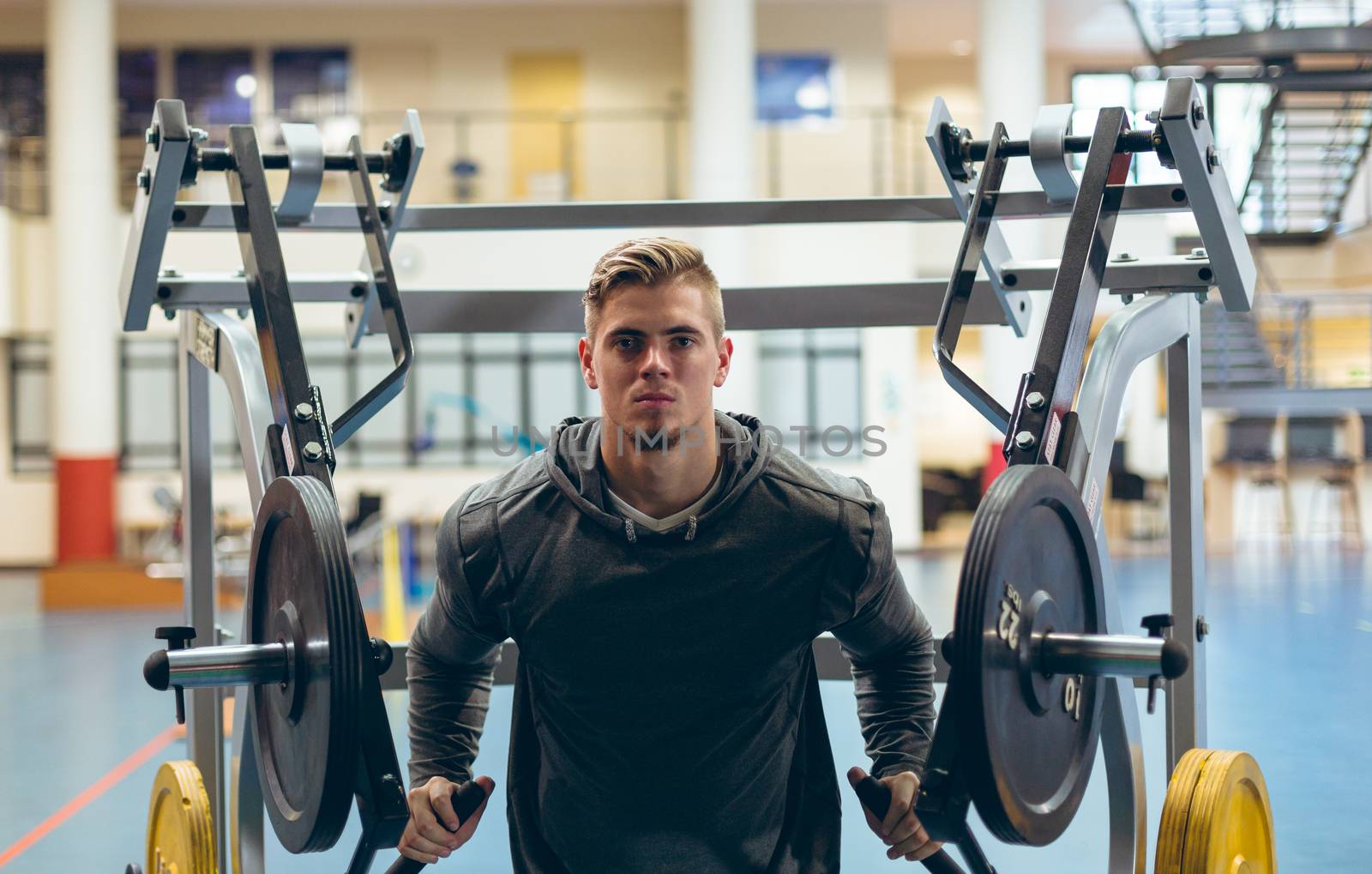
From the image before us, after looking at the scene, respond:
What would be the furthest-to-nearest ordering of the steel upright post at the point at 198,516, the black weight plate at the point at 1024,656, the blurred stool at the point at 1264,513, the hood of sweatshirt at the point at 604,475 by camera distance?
the blurred stool at the point at 1264,513 < the steel upright post at the point at 198,516 < the hood of sweatshirt at the point at 604,475 < the black weight plate at the point at 1024,656

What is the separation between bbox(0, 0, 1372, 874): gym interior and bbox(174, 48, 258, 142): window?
1.7 inches

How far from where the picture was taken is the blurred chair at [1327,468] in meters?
12.7

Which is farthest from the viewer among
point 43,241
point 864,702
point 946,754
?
point 43,241

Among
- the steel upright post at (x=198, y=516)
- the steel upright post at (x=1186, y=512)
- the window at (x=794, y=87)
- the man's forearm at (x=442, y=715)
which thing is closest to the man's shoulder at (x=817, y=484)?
the man's forearm at (x=442, y=715)

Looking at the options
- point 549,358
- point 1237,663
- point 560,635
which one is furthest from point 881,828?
point 549,358

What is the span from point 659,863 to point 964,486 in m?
14.1

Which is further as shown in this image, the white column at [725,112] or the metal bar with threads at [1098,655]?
the white column at [725,112]

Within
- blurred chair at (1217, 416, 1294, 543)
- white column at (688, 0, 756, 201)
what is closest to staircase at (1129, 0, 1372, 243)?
blurred chair at (1217, 416, 1294, 543)

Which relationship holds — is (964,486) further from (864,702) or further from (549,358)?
(864,702)

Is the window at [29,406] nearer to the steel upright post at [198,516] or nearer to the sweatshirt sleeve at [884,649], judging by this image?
the steel upright post at [198,516]

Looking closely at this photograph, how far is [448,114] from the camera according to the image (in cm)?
1325

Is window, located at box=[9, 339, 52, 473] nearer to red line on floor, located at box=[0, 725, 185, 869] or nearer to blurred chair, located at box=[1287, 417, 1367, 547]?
red line on floor, located at box=[0, 725, 185, 869]

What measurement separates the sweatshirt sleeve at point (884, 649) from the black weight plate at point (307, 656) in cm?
62

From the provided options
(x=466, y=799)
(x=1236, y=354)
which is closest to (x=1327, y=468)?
(x=1236, y=354)
